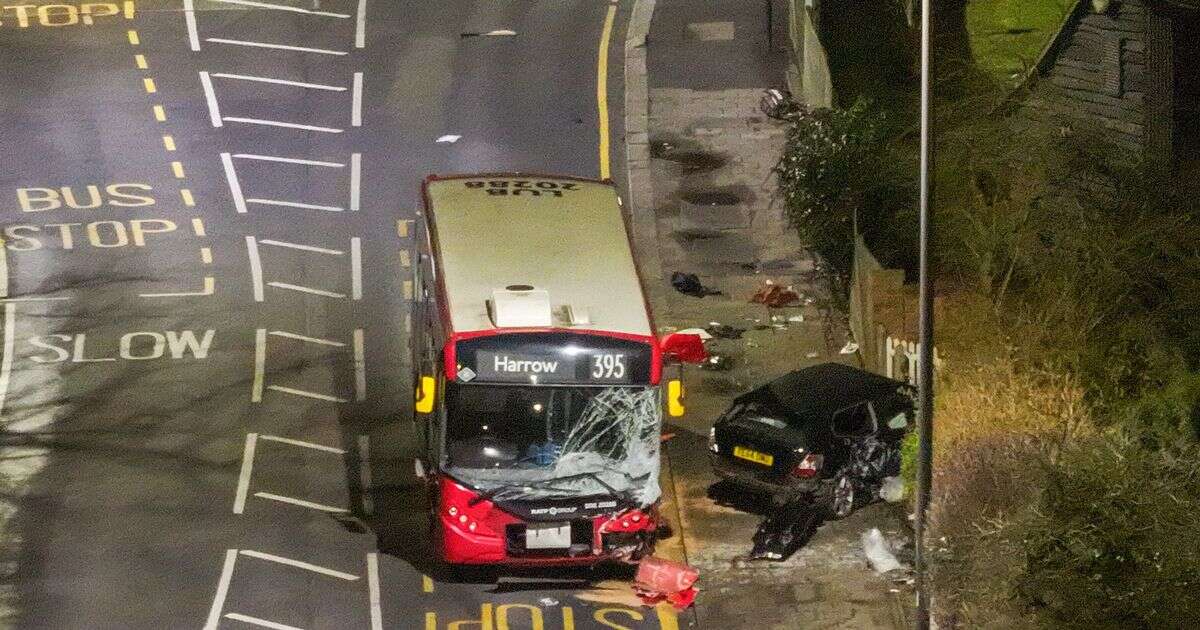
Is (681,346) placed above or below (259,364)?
above

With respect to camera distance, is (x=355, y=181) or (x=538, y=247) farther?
(x=355, y=181)

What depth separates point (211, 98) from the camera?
3953cm

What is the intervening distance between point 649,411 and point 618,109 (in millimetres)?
16774

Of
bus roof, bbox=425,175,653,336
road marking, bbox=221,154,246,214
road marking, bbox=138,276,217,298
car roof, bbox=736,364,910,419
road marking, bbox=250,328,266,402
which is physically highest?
bus roof, bbox=425,175,653,336

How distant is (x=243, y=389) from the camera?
29.3m

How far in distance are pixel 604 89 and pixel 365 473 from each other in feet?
48.5

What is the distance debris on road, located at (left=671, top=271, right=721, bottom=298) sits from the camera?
108ft

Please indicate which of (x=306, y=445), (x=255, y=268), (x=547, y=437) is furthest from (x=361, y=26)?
(x=547, y=437)

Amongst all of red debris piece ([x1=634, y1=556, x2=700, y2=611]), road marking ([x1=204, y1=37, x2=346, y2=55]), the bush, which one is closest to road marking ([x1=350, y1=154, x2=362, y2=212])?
road marking ([x1=204, y1=37, x2=346, y2=55])

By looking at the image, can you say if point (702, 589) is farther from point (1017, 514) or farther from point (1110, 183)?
point (1110, 183)

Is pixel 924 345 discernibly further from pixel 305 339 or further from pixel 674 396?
pixel 305 339

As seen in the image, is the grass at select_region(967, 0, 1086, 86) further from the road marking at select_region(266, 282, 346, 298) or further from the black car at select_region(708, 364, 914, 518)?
the road marking at select_region(266, 282, 346, 298)

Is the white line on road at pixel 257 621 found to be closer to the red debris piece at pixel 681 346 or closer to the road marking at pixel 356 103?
the red debris piece at pixel 681 346

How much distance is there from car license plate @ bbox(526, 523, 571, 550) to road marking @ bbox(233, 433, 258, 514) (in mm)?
4562
